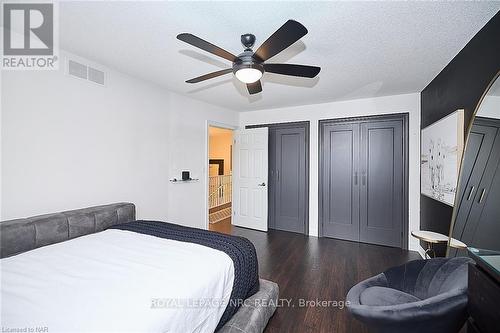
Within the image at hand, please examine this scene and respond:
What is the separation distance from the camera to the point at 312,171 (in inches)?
174

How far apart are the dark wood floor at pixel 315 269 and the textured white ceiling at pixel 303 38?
247 cm

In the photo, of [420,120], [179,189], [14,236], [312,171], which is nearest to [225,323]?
[14,236]

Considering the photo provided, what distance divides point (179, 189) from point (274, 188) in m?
1.97

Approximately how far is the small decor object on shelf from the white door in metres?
2.60

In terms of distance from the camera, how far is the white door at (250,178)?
473 cm

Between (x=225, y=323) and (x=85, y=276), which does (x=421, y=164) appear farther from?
(x=85, y=276)

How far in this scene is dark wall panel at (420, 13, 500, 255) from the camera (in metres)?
1.82

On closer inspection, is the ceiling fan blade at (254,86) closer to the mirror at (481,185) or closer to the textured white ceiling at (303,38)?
the textured white ceiling at (303,38)

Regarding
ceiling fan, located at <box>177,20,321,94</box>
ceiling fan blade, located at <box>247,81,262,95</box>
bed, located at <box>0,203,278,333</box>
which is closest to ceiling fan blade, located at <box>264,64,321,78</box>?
ceiling fan, located at <box>177,20,321,94</box>

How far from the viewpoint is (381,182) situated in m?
3.88

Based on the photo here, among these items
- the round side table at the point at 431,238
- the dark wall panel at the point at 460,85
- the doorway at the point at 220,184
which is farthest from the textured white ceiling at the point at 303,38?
the doorway at the point at 220,184

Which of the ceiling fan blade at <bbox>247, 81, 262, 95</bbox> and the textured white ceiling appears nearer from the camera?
the textured white ceiling

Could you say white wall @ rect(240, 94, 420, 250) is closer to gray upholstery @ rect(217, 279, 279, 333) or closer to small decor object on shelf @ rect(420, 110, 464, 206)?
small decor object on shelf @ rect(420, 110, 464, 206)

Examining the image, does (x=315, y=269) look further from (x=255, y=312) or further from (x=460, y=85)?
(x=460, y=85)
